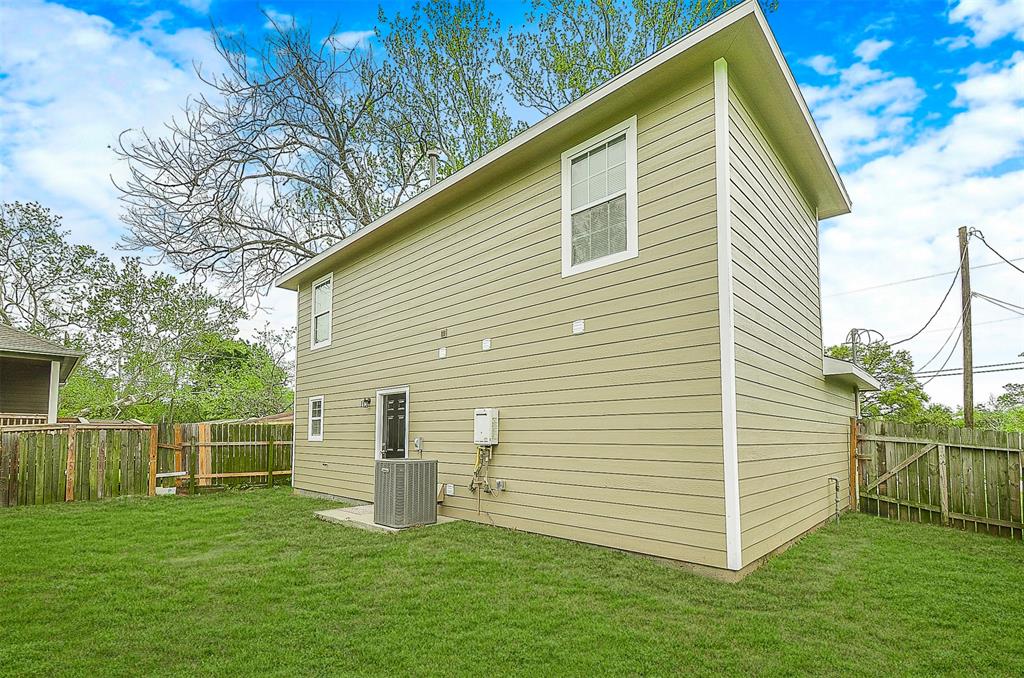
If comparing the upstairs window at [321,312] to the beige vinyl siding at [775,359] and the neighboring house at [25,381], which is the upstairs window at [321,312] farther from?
the beige vinyl siding at [775,359]

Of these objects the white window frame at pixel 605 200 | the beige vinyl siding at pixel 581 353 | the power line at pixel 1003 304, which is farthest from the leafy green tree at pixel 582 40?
the power line at pixel 1003 304

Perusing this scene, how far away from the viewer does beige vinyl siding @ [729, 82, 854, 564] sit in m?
4.97

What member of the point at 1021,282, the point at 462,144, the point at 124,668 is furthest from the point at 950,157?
the point at 124,668

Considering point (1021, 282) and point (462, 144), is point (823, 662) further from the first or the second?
point (1021, 282)

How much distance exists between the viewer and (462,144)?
15.8 metres

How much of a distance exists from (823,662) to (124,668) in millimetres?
3619

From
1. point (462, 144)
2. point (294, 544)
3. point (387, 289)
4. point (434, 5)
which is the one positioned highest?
point (434, 5)

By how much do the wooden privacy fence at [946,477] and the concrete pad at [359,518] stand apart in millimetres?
5478

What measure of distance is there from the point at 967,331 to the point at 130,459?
1614cm

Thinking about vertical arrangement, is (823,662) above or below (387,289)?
below

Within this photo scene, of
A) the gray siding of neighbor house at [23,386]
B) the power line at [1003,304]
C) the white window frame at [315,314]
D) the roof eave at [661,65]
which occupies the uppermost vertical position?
the roof eave at [661,65]

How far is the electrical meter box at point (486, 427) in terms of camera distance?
657 cm

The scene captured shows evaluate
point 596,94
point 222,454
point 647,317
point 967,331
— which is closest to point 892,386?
point 967,331

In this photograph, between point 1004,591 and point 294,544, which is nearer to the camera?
point 1004,591
